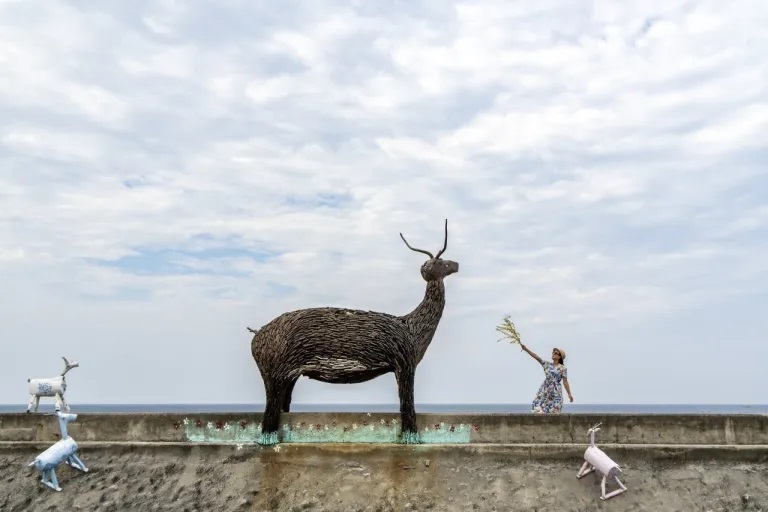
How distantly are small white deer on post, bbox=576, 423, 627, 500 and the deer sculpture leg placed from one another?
3.53 metres

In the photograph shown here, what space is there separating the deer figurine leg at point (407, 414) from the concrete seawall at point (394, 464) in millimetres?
141

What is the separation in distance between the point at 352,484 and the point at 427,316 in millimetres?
2742

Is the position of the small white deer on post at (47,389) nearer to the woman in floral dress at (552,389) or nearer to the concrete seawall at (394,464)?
the concrete seawall at (394,464)

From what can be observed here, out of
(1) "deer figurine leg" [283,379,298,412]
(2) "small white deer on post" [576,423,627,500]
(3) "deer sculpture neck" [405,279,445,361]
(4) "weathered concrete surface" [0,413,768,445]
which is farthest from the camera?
(3) "deer sculpture neck" [405,279,445,361]

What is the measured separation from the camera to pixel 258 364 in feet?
33.7

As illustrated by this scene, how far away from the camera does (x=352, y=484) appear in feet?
29.8

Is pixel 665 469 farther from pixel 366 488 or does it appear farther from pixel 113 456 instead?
pixel 113 456

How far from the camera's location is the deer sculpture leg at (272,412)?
9.65m

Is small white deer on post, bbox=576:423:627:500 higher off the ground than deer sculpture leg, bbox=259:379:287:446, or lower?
lower

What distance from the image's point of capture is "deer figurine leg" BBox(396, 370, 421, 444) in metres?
9.55

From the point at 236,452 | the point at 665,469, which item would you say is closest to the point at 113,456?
the point at 236,452

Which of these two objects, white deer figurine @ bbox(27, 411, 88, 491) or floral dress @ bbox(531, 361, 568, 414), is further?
floral dress @ bbox(531, 361, 568, 414)

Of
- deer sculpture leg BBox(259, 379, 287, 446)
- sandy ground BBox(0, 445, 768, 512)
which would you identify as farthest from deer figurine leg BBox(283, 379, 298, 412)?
sandy ground BBox(0, 445, 768, 512)

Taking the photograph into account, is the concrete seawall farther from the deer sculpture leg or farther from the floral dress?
the floral dress
